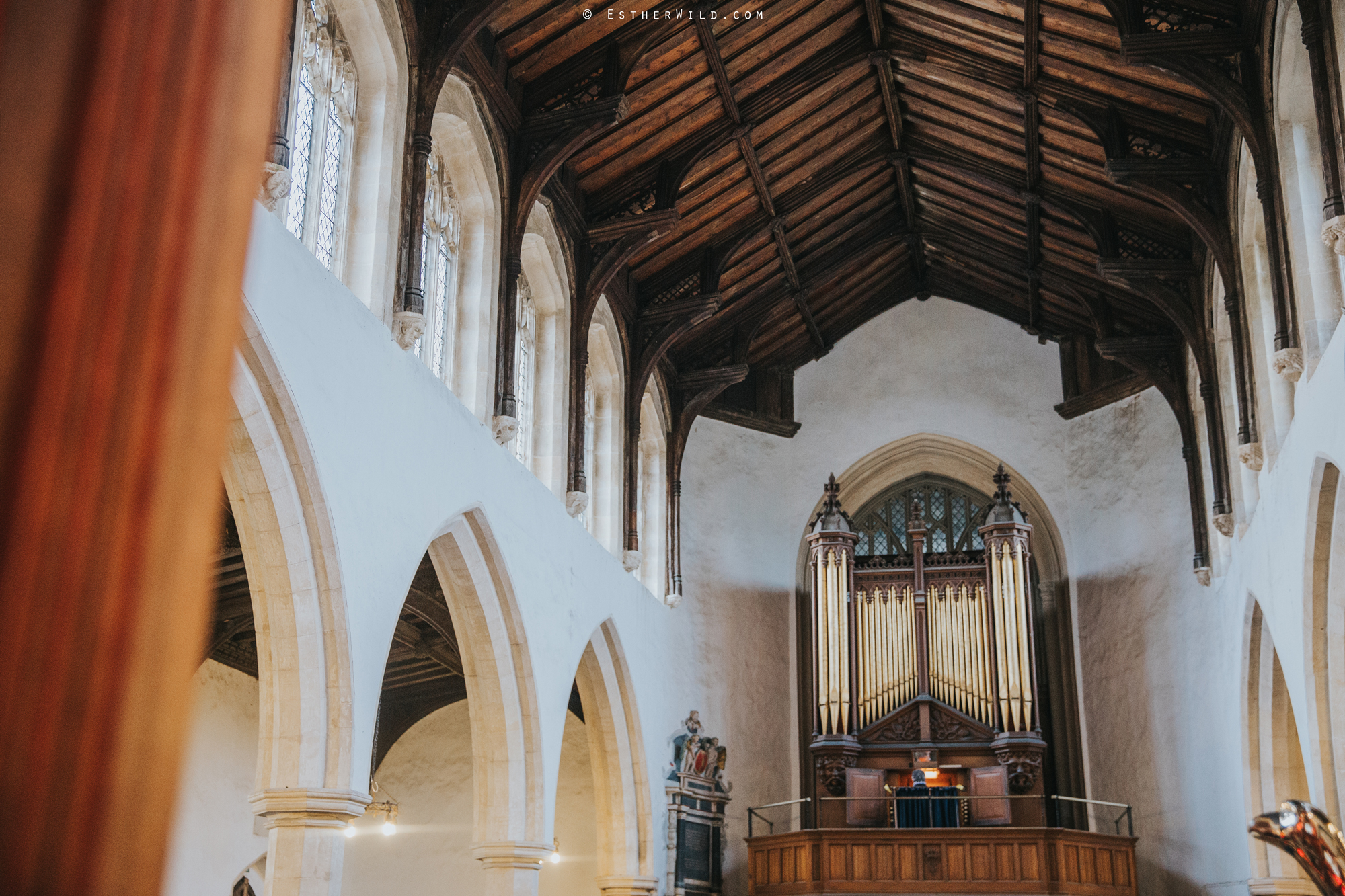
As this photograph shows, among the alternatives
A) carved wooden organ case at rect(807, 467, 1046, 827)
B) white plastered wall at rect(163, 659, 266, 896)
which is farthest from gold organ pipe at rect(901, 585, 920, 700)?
white plastered wall at rect(163, 659, 266, 896)

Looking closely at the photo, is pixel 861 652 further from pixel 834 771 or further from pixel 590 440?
pixel 590 440

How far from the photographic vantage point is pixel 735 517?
15.0 m

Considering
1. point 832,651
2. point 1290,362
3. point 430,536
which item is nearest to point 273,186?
point 430,536

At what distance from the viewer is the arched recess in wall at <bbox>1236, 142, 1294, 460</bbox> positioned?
934 centimetres

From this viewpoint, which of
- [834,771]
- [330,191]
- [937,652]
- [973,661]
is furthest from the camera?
[937,652]

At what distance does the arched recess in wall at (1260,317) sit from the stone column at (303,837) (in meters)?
6.89

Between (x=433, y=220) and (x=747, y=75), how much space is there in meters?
3.55

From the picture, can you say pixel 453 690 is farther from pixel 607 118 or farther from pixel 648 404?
pixel 607 118

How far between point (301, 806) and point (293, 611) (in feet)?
3.17

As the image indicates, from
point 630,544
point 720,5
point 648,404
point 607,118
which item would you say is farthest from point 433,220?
point 648,404

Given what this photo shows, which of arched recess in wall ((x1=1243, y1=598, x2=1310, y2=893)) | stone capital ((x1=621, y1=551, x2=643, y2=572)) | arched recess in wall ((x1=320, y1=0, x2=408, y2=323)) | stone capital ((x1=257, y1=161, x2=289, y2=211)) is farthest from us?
stone capital ((x1=621, y1=551, x2=643, y2=572))

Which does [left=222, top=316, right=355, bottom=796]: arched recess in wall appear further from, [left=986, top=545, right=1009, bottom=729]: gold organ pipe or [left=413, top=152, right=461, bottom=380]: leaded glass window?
[left=986, top=545, right=1009, bottom=729]: gold organ pipe

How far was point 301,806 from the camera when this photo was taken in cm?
648

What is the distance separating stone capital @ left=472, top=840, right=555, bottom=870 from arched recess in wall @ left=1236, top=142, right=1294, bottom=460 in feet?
19.5
